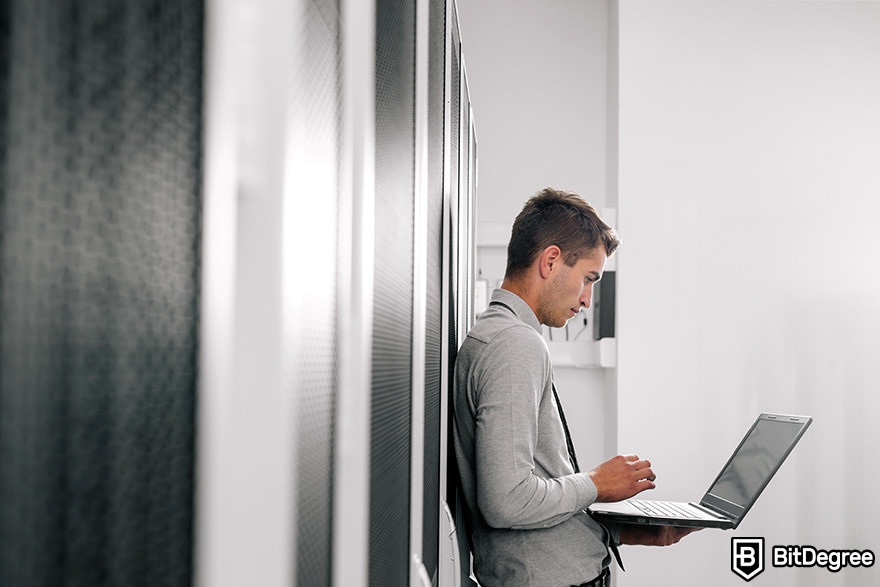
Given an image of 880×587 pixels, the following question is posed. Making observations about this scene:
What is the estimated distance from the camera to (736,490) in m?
1.99

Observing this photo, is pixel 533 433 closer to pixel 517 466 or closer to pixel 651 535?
pixel 517 466

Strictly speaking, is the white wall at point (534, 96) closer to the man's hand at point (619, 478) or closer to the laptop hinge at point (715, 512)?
the laptop hinge at point (715, 512)

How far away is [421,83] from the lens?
3.32 ft

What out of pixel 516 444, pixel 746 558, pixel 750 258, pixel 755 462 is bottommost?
pixel 746 558

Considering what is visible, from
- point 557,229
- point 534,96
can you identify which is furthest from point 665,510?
point 534,96

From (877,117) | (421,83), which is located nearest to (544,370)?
(421,83)

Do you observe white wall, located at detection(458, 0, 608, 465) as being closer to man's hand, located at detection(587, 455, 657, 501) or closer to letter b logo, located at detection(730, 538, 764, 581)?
letter b logo, located at detection(730, 538, 764, 581)

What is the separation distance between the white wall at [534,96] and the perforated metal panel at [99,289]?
4.17 meters

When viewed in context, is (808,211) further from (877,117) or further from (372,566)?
(372,566)

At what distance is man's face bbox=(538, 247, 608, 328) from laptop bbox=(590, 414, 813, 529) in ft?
1.28

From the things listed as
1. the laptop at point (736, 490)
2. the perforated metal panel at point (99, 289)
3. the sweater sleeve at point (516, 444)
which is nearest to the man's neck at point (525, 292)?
the sweater sleeve at point (516, 444)

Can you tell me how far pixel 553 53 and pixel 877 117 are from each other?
1.54 m

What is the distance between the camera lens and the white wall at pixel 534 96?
14.6 ft

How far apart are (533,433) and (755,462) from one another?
2.74ft
